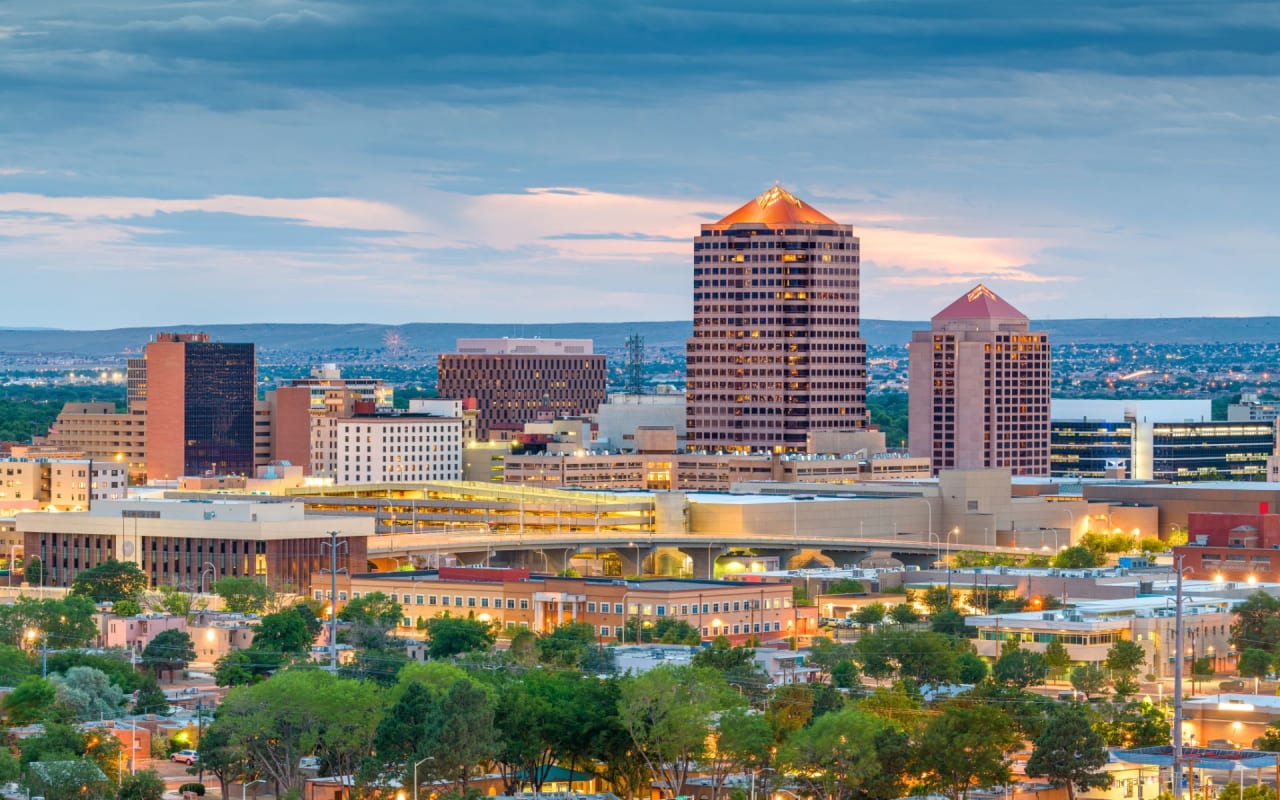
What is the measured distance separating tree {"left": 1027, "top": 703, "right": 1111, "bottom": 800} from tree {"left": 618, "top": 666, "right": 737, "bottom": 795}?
1246 cm

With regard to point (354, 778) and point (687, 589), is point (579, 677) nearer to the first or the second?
point (354, 778)

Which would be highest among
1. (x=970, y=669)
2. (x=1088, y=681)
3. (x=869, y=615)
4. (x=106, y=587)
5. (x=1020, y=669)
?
(x=106, y=587)

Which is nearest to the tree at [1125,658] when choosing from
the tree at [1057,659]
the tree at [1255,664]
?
the tree at [1057,659]

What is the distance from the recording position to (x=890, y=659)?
147 metres

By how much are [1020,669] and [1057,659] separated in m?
8.37

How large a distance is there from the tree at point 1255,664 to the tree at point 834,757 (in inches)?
1745

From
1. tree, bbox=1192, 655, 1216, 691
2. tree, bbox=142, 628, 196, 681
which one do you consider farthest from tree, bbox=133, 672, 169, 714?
tree, bbox=1192, 655, 1216, 691

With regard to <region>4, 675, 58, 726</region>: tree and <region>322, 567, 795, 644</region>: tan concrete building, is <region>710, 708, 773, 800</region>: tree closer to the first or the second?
<region>4, 675, 58, 726</region>: tree

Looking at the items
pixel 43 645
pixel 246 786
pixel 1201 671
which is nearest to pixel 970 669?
pixel 1201 671

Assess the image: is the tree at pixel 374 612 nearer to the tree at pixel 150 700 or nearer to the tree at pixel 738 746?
the tree at pixel 150 700

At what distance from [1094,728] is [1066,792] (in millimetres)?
8456

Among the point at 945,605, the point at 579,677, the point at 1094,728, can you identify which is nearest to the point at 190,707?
the point at 579,677

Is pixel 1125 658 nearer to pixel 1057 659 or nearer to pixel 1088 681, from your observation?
pixel 1057 659

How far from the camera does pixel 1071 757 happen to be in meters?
115
